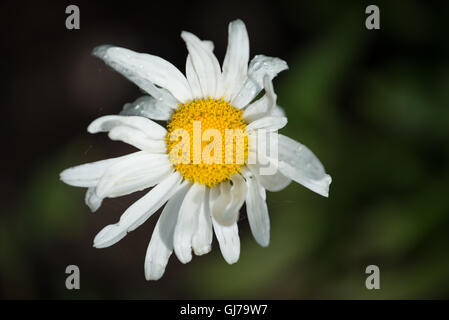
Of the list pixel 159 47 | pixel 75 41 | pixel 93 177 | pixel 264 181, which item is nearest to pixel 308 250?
pixel 264 181

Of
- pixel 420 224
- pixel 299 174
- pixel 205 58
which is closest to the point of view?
pixel 299 174

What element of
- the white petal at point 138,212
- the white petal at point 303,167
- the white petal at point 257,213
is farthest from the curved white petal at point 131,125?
the white petal at point 303,167

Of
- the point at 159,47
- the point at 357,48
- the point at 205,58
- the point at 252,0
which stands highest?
the point at 252,0

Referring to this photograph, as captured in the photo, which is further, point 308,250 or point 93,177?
point 308,250

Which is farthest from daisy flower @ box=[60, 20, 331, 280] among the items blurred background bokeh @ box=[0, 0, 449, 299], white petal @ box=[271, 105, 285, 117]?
blurred background bokeh @ box=[0, 0, 449, 299]

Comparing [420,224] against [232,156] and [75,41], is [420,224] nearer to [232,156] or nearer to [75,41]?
[232,156]

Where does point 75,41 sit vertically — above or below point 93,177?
above

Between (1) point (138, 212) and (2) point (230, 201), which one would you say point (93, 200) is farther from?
(2) point (230, 201)
